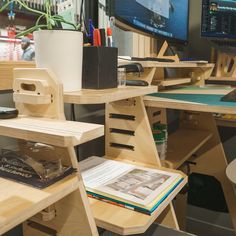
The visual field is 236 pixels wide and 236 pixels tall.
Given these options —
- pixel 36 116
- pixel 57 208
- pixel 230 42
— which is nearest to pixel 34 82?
pixel 36 116

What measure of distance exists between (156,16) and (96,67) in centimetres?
73

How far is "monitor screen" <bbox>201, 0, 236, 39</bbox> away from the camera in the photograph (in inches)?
62.7

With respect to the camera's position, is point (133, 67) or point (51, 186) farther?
point (133, 67)

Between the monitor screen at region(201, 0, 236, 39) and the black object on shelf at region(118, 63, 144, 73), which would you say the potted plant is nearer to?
the black object on shelf at region(118, 63, 144, 73)

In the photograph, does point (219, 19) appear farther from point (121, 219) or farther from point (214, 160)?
point (121, 219)

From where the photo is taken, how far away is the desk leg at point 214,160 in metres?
1.53

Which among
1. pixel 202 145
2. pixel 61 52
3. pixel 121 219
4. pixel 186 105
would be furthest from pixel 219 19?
pixel 121 219

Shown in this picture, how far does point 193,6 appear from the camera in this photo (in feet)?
6.40

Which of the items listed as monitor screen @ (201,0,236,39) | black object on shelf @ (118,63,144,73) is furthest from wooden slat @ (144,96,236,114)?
monitor screen @ (201,0,236,39)

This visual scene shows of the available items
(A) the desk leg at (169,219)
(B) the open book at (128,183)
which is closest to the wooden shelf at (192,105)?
(B) the open book at (128,183)

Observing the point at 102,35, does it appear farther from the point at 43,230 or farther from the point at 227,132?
the point at 227,132

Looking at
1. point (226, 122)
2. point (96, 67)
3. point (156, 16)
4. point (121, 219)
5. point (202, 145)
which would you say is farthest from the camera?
point (226, 122)

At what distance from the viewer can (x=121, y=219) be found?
628 mm

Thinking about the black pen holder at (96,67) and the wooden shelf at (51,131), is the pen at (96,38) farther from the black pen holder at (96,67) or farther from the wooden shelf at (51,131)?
the wooden shelf at (51,131)
